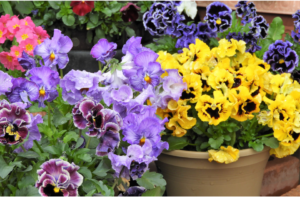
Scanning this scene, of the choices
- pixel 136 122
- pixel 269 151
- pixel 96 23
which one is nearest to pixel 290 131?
pixel 269 151

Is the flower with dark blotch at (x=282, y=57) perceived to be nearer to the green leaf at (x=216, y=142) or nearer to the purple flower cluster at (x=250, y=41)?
the purple flower cluster at (x=250, y=41)

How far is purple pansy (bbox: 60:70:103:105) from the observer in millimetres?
842

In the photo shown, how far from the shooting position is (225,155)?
1.21 meters

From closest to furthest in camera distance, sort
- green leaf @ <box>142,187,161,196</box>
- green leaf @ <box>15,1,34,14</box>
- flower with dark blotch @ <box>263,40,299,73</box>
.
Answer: green leaf @ <box>142,187,161,196</box>
flower with dark blotch @ <box>263,40,299,73</box>
green leaf @ <box>15,1,34,14</box>

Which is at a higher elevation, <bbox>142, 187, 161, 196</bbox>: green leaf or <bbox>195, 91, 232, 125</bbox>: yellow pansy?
<bbox>195, 91, 232, 125</bbox>: yellow pansy

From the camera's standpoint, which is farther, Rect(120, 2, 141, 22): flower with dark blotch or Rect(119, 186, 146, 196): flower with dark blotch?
Rect(120, 2, 141, 22): flower with dark blotch

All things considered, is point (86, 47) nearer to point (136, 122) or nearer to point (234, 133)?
point (234, 133)

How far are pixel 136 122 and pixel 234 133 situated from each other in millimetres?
597

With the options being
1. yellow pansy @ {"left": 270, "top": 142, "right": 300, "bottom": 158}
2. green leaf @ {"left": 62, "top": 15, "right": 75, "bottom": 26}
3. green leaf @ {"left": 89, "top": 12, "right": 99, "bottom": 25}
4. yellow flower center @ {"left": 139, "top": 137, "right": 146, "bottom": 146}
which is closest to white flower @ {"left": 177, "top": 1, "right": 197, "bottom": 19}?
green leaf @ {"left": 89, "top": 12, "right": 99, "bottom": 25}

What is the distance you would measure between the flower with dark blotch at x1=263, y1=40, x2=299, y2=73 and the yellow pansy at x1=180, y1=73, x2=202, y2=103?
434 millimetres

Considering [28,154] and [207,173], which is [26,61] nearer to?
[28,154]

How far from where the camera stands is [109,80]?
0.91m

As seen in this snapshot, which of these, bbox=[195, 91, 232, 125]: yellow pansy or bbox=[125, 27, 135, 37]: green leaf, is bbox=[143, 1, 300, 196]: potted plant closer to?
bbox=[195, 91, 232, 125]: yellow pansy

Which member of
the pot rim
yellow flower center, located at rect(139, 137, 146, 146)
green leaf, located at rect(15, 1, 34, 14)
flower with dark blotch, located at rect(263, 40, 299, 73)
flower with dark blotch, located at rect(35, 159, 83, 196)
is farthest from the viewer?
green leaf, located at rect(15, 1, 34, 14)
